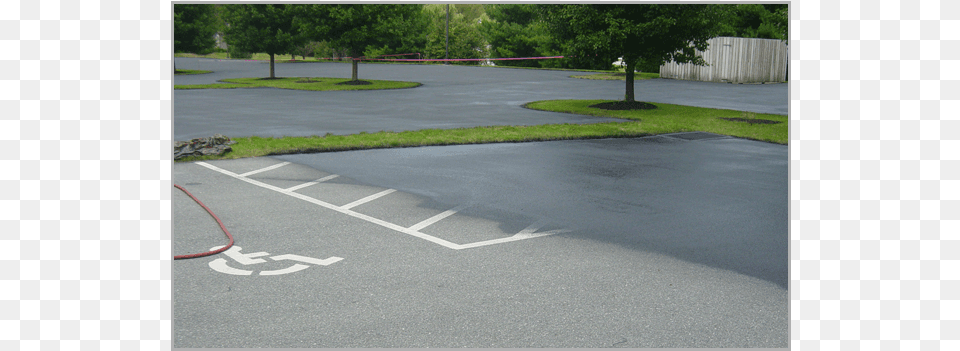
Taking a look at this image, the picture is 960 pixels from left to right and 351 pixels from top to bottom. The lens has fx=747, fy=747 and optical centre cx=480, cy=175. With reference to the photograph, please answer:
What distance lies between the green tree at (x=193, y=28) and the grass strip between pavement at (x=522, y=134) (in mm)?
30597

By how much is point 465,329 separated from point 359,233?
2.88 meters

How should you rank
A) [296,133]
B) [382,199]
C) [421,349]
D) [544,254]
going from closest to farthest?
[421,349] → [544,254] → [382,199] → [296,133]

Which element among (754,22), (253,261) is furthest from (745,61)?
(253,261)

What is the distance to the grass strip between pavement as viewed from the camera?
44.0 ft

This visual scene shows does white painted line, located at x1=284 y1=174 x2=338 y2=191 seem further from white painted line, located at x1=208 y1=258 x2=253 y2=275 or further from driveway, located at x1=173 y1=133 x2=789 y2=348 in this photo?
white painted line, located at x1=208 y1=258 x2=253 y2=275

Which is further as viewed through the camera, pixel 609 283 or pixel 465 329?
pixel 609 283

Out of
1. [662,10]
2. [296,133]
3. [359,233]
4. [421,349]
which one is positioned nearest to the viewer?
[421,349]

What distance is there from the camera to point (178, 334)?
5.00 metres

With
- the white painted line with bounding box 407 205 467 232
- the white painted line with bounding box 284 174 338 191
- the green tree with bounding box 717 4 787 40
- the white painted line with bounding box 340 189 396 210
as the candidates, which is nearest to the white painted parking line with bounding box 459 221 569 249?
the white painted line with bounding box 407 205 467 232

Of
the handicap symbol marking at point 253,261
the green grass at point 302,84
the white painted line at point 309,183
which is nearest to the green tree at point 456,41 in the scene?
the green grass at point 302,84

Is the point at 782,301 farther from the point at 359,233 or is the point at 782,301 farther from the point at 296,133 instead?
the point at 296,133

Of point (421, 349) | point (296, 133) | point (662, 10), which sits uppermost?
point (662, 10)

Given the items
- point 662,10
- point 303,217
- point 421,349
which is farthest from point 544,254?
point 662,10

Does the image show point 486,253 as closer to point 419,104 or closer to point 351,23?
point 419,104
